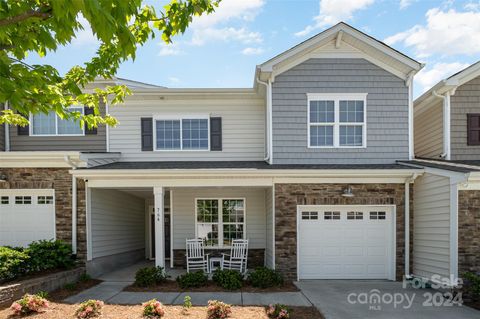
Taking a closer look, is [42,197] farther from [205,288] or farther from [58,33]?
[58,33]

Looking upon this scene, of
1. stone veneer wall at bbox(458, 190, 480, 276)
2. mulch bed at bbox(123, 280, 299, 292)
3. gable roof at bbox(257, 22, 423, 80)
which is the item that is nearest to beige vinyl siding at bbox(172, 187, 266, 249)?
mulch bed at bbox(123, 280, 299, 292)

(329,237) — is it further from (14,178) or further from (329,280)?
(14,178)

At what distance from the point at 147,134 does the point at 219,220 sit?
370cm

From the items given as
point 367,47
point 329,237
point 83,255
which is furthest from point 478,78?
point 83,255

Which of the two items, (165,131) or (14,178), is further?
(165,131)

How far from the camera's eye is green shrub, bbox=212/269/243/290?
862 centimetres

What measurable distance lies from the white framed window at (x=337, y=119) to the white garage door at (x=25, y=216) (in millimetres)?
7712

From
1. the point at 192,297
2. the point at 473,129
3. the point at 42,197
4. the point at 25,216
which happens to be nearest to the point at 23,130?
the point at 42,197

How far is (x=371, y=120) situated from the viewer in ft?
34.5

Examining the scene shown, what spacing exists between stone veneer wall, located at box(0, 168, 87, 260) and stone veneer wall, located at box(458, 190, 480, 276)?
9518 mm

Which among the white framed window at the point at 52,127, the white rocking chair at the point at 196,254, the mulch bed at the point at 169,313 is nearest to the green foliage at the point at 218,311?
the mulch bed at the point at 169,313

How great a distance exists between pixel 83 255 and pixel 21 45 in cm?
683

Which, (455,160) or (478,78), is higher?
(478,78)

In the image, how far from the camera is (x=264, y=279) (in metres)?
8.81
